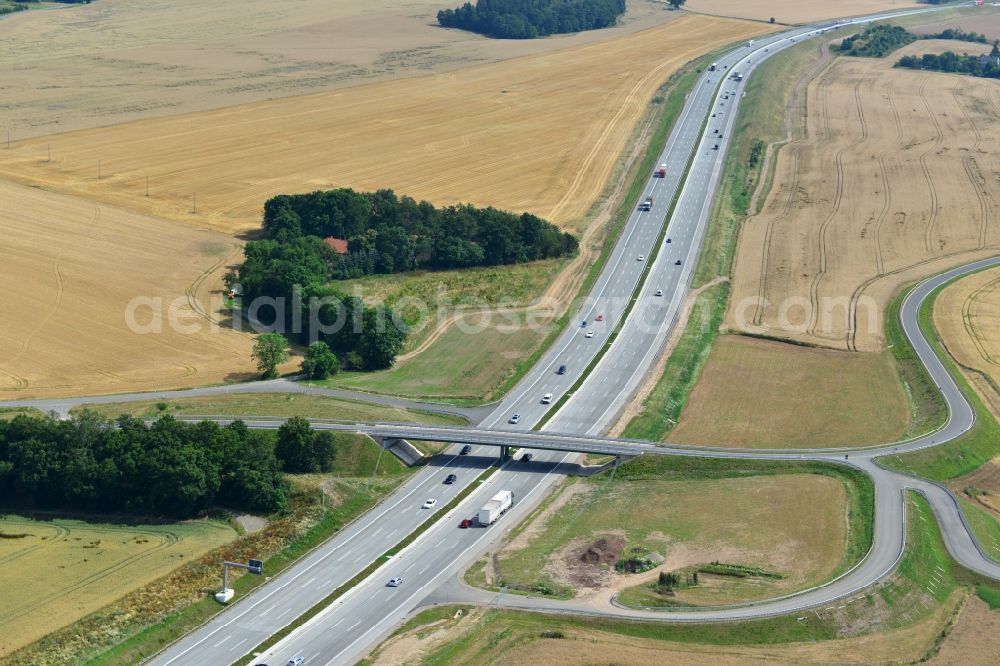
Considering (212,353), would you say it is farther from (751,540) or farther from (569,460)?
(751,540)

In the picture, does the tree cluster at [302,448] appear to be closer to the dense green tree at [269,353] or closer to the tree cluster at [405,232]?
the dense green tree at [269,353]

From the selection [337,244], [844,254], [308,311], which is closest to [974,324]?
[844,254]

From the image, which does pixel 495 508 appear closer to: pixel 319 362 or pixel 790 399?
pixel 319 362

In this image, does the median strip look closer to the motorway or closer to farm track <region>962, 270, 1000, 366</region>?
the motorway

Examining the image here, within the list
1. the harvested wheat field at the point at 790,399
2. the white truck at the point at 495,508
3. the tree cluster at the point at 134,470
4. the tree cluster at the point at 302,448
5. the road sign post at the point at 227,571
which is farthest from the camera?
the harvested wheat field at the point at 790,399

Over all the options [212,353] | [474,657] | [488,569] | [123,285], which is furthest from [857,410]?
[123,285]

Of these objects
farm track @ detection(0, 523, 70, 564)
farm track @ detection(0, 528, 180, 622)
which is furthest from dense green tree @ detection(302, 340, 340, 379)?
farm track @ detection(0, 523, 70, 564)

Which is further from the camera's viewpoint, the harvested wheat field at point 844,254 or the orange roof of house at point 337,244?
the orange roof of house at point 337,244

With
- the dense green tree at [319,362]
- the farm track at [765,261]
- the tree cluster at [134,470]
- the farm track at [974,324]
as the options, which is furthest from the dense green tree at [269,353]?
the farm track at [974,324]
